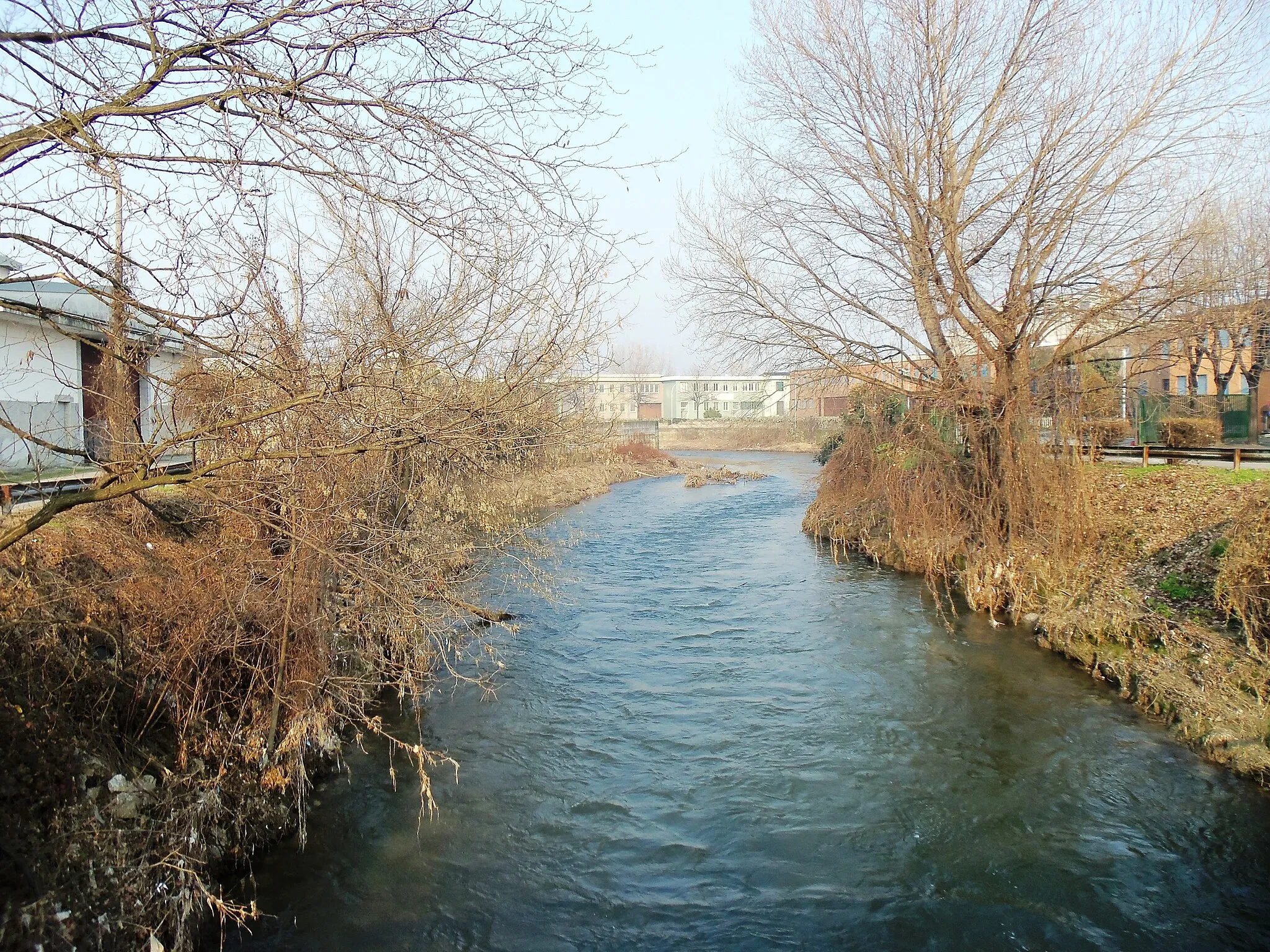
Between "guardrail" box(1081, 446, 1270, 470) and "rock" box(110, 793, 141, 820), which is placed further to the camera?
"guardrail" box(1081, 446, 1270, 470)

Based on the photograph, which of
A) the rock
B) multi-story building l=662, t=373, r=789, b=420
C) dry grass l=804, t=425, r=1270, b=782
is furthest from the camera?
multi-story building l=662, t=373, r=789, b=420

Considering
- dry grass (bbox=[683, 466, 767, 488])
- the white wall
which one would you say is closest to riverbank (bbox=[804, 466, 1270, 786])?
the white wall

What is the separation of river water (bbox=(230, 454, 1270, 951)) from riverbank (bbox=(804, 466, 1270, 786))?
1.07 ft

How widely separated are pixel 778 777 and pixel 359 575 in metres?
3.83

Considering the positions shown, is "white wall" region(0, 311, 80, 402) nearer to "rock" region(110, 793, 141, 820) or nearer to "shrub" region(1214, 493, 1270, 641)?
"rock" region(110, 793, 141, 820)

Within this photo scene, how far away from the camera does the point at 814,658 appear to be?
10.3 m

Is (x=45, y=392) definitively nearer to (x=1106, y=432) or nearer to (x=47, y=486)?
(x=47, y=486)

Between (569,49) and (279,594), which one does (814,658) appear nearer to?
(279,594)

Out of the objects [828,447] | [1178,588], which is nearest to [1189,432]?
[828,447]

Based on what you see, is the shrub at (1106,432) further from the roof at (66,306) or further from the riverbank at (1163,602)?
the roof at (66,306)

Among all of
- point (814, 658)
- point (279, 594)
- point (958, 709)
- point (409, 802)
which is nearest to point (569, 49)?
point (279, 594)

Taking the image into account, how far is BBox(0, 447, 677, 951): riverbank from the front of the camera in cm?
460

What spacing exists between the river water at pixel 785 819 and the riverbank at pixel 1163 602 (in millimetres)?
325

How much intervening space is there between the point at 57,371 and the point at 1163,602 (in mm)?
12420
